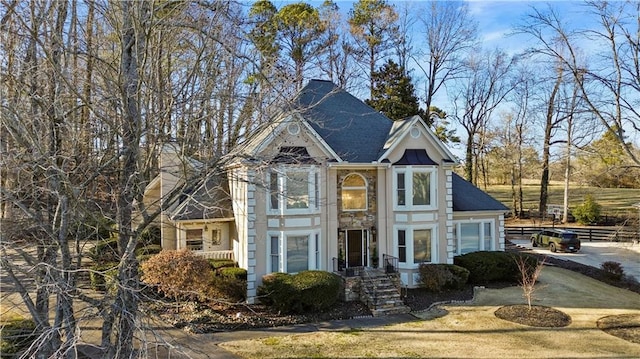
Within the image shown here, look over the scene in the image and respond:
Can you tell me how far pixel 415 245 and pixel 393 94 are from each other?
601 inches

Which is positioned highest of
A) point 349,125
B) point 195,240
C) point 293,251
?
point 349,125

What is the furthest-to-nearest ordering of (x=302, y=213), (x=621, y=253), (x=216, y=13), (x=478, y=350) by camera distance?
(x=621, y=253) < (x=302, y=213) < (x=478, y=350) < (x=216, y=13)

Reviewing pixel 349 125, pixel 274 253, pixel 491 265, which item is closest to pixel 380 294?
pixel 274 253

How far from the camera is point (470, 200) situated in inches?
870

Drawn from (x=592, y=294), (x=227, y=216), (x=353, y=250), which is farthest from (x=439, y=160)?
(x=227, y=216)

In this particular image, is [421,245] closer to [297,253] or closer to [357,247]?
[357,247]

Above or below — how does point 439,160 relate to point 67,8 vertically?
below

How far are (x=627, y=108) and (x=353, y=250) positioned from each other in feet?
38.4

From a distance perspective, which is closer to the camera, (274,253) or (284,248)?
(284,248)

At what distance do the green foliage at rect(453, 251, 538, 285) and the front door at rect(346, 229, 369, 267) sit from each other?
4.29 meters

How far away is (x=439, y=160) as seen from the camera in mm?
19812

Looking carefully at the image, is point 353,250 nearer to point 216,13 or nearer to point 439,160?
point 439,160

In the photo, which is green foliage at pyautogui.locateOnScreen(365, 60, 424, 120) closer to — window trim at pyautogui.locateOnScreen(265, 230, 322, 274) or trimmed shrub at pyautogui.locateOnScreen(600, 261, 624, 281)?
trimmed shrub at pyautogui.locateOnScreen(600, 261, 624, 281)

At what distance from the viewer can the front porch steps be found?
53.2ft
